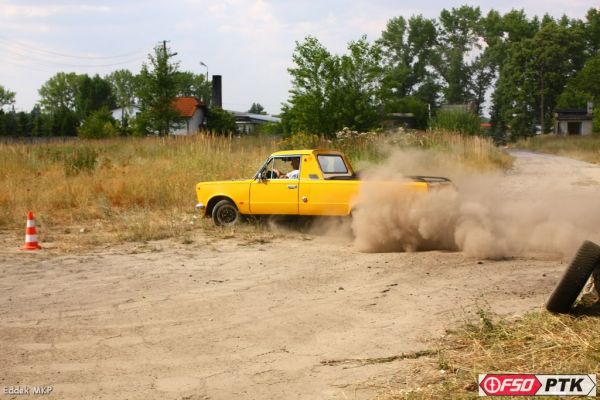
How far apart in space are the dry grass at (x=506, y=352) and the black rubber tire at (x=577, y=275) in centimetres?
17

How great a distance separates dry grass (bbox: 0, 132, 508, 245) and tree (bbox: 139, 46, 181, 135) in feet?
55.5

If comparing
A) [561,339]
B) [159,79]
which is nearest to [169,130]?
[159,79]

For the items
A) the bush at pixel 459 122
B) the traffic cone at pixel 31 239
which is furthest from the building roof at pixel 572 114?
the traffic cone at pixel 31 239

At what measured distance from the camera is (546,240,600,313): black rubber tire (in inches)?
239

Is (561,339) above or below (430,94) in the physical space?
below

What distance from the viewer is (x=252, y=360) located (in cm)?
568

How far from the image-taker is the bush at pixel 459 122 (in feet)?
103

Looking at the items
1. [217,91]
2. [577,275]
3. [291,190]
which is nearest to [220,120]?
[217,91]

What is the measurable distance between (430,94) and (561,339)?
10539 centimetres

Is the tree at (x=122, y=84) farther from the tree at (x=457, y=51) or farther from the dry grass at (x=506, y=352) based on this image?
the dry grass at (x=506, y=352)

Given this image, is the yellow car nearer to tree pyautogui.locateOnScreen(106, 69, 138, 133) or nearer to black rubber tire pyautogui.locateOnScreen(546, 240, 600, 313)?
black rubber tire pyautogui.locateOnScreen(546, 240, 600, 313)

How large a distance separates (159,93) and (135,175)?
26.3 m

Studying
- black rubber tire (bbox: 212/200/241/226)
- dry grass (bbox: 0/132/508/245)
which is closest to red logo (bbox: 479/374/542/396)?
dry grass (bbox: 0/132/508/245)

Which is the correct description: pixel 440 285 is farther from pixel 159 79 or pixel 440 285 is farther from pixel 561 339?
pixel 159 79
